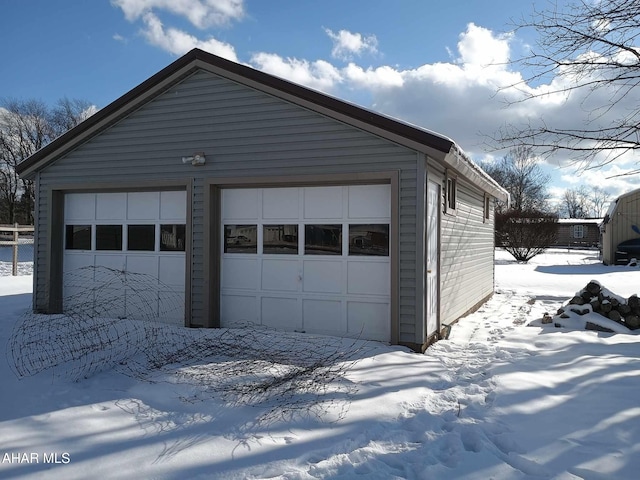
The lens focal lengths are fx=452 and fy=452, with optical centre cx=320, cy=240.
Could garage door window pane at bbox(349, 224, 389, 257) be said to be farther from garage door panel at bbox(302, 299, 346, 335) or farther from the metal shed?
the metal shed

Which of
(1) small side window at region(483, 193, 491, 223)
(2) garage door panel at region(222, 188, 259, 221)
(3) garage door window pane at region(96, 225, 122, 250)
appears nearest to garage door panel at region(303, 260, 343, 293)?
(2) garage door panel at region(222, 188, 259, 221)

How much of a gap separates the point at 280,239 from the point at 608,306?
19.0 ft

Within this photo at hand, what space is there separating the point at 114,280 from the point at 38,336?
185 cm

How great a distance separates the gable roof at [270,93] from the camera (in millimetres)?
6156

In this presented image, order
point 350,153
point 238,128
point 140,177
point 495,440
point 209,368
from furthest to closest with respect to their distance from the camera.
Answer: point 140,177
point 238,128
point 350,153
point 209,368
point 495,440

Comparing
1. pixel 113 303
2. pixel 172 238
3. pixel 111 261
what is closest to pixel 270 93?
pixel 172 238

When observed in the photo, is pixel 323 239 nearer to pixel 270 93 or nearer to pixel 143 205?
pixel 270 93

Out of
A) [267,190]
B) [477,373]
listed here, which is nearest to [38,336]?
[267,190]

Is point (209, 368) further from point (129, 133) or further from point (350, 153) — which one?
point (129, 133)

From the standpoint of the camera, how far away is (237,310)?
24.8 feet

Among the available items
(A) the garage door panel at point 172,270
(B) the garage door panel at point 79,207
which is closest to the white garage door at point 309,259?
(A) the garage door panel at point 172,270

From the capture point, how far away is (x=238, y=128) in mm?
7375

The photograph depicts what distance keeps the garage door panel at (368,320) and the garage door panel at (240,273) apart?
5.54 ft

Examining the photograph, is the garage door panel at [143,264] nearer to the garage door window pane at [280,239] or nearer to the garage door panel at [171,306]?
the garage door panel at [171,306]
